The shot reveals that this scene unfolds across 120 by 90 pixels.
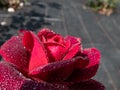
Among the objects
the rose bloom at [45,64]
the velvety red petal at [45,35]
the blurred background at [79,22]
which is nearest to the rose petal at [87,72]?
the rose bloom at [45,64]

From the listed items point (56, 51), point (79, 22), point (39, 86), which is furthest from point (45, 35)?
point (79, 22)

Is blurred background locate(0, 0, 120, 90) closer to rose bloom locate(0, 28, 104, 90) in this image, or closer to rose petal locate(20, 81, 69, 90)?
rose bloom locate(0, 28, 104, 90)

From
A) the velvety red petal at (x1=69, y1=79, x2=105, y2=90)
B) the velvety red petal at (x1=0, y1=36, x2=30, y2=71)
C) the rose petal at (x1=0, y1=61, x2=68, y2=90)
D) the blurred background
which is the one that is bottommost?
the blurred background

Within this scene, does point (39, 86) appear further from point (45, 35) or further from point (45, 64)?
point (45, 35)

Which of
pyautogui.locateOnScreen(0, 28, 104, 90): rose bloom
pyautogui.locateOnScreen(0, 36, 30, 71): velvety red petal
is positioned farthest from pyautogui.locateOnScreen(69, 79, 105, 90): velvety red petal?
pyautogui.locateOnScreen(0, 36, 30, 71): velvety red petal

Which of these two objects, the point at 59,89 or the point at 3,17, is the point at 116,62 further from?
the point at 59,89

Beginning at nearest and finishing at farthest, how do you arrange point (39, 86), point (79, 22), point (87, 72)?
point (39, 86) → point (87, 72) → point (79, 22)
